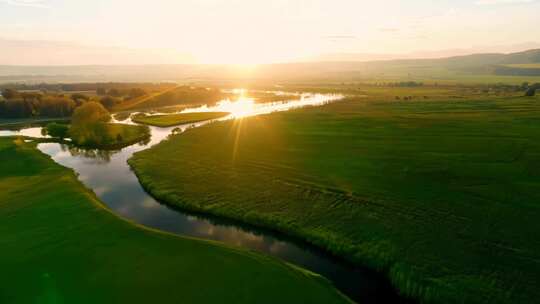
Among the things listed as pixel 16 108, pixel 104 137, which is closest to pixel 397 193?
pixel 104 137

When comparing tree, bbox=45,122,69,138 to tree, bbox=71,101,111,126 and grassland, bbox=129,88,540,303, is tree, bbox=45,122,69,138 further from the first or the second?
grassland, bbox=129,88,540,303

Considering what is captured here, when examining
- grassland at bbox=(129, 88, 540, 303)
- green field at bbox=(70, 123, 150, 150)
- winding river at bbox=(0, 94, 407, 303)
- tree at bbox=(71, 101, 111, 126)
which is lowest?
winding river at bbox=(0, 94, 407, 303)

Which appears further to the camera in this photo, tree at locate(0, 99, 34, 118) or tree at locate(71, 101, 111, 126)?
tree at locate(0, 99, 34, 118)

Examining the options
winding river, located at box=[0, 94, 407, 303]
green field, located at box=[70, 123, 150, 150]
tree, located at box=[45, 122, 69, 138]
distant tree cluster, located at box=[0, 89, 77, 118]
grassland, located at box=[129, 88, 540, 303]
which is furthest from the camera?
distant tree cluster, located at box=[0, 89, 77, 118]

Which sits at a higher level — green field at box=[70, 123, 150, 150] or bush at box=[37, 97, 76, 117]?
bush at box=[37, 97, 76, 117]

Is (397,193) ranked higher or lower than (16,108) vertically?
lower

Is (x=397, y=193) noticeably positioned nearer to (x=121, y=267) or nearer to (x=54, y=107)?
(x=121, y=267)

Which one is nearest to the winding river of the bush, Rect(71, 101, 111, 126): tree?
Rect(71, 101, 111, 126): tree

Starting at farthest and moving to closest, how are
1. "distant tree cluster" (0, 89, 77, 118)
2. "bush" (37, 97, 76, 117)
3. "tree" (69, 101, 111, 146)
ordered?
"bush" (37, 97, 76, 117) → "distant tree cluster" (0, 89, 77, 118) → "tree" (69, 101, 111, 146)
